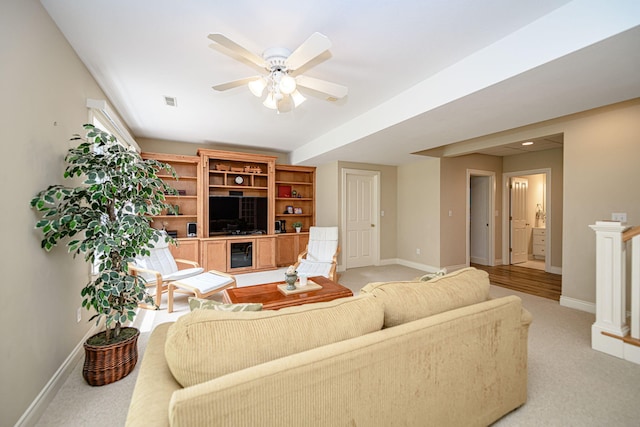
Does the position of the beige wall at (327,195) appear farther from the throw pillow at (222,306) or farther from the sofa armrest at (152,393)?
the sofa armrest at (152,393)

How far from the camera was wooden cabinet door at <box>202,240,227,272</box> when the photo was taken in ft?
15.6

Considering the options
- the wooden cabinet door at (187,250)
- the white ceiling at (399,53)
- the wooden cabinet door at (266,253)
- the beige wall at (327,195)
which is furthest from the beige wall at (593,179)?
the wooden cabinet door at (187,250)

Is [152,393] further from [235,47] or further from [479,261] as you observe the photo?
[479,261]

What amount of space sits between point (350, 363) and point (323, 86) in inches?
80.8

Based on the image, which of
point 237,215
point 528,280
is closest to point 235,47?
point 237,215

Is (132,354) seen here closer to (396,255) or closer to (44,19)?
(44,19)

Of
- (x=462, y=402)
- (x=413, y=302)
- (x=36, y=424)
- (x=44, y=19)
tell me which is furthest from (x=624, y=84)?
(x=36, y=424)

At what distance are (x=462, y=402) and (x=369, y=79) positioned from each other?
264cm

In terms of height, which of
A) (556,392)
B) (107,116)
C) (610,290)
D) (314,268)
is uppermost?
(107,116)

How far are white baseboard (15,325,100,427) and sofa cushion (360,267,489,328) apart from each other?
78.5 inches

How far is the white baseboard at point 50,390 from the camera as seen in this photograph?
150 centimetres

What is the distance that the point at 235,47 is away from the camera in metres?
1.75

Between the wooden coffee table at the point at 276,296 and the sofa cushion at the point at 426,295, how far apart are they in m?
1.32

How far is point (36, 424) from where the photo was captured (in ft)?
5.10
